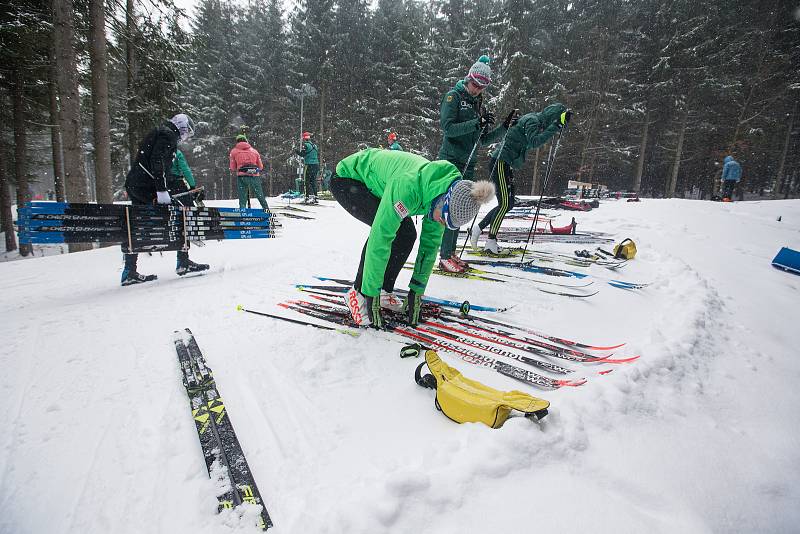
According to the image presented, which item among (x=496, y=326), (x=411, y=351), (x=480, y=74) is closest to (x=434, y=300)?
(x=496, y=326)

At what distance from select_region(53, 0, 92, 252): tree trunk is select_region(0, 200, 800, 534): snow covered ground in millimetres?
4642

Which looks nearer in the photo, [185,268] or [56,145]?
[185,268]

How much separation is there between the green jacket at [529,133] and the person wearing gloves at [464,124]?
1.17 ft

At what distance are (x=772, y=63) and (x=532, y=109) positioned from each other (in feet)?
41.7

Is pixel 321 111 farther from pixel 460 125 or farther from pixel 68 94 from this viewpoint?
pixel 460 125

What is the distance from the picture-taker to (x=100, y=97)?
7309 millimetres

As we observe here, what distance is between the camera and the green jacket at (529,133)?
458cm

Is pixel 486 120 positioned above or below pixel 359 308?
above

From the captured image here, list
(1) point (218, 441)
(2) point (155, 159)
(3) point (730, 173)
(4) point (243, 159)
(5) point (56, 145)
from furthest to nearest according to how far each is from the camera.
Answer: (5) point (56, 145), (3) point (730, 173), (4) point (243, 159), (2) point (155, 159), (1) point (218, 441)

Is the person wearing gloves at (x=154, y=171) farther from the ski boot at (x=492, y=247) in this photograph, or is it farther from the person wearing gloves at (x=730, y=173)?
the person wearing gloves at (x=730, y=173)

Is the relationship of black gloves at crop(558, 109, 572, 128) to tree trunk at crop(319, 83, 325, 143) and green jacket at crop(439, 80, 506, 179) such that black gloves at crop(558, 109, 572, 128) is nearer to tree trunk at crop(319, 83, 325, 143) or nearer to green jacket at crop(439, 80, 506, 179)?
green jacket at crop(439, 80, 506, 179)

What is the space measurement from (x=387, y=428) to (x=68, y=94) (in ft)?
29.0

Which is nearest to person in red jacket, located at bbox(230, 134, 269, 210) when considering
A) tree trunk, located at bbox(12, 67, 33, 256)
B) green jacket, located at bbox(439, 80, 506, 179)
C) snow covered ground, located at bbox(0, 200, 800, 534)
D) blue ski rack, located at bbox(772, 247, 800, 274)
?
snow covered ground, located at bbox(0, 200, 800, 534)

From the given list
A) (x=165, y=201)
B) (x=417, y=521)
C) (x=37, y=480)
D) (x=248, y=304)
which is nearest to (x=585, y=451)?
(x=417, y=521)
